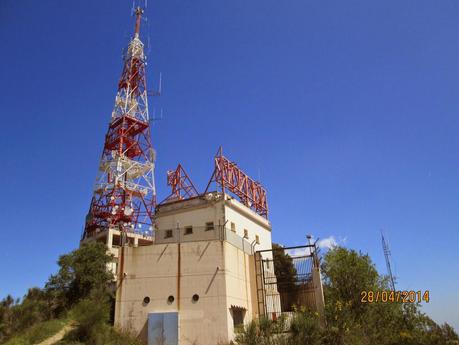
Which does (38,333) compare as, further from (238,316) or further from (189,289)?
(238,316)

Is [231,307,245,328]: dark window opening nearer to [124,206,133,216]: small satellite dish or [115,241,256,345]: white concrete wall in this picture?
[115,241,256,345]: white concrete wall

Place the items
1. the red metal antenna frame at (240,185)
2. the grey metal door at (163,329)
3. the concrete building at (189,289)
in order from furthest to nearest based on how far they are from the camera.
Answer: the red metal antenna frame at (240,185)
the concrete building at (189,289)
the grey metal door at (163,329)

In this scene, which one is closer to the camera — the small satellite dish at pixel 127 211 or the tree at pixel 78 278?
the tree at pixel 78 278

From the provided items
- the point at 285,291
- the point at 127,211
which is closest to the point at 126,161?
the point at 127,211

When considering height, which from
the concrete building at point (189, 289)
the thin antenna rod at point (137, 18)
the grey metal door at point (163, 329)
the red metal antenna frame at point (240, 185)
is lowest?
the grey metal door at point (163, 329)

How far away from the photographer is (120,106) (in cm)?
5553

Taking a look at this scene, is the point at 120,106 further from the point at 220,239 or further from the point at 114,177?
the point at 220,239

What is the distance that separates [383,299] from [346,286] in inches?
99.1

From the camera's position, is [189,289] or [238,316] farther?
[238,316]

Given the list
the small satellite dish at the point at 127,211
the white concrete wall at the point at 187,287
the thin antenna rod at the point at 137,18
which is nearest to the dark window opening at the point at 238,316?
the white concrete wall at the point at 187,287

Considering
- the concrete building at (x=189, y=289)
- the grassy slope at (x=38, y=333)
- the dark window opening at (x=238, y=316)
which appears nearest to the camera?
the grassy slope at (x=38, y=333)

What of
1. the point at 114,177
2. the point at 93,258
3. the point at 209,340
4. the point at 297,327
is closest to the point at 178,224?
the point at 93,258

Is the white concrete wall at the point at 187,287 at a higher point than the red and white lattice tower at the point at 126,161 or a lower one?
lower

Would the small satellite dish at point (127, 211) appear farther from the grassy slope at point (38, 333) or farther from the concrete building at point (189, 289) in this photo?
the grassy slope at point (38, 333)
